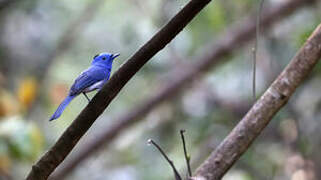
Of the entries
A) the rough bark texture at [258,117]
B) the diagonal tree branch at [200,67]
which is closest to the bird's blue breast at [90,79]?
the rough bark texture at [258,117]

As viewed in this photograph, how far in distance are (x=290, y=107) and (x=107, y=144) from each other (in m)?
1.51

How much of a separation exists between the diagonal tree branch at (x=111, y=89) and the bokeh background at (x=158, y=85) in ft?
8.50

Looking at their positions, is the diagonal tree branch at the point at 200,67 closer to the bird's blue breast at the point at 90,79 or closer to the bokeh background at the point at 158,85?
the bokeh background at the point at 158,85

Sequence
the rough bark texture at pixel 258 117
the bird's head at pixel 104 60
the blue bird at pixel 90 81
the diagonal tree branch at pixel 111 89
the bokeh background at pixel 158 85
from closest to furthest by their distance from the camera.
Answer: the diagonal tree branch at pixel 111 89 < the blue bird at pixel 90 81 < the bird's head at pixel 104 60 < the rough bark texture at pixel 258 117 < the bokeh background at pixel 158 85

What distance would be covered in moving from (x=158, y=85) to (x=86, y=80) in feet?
13.2

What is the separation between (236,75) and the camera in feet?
18.6

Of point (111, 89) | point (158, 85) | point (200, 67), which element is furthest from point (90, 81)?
point (158, 85)

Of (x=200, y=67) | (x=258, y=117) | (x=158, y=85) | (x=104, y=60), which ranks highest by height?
(x=104, y=60)

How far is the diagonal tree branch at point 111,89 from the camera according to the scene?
5.46 ft

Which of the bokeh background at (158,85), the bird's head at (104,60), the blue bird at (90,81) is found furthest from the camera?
the bokeh background at (158,85)

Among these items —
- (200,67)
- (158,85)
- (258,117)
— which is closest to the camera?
(258,117)

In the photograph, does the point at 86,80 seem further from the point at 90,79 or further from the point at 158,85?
the point at 158,85

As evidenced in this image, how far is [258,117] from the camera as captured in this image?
2615mm

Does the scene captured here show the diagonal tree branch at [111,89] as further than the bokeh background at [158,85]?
No
